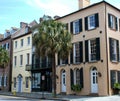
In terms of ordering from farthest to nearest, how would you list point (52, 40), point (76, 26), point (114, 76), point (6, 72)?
point (6, 72), point (76, 26), point (114, 76), point (52, 40)

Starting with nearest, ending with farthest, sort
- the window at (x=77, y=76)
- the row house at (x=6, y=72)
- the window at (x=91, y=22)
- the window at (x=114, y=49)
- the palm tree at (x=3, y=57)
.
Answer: the window at (x=114, y=49) → the window at (x=91, y=22) → the window at (x=77, y=76) → the palm tree at (x=3, y=57) → the row house at (x=6, y=72)

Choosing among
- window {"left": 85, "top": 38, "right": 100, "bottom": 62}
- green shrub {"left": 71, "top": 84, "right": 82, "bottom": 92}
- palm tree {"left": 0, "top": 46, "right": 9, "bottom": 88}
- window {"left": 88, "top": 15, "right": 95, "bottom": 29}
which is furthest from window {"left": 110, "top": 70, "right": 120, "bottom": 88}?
palm tree {"left": 0, "top": 46, "right": 9, "bottom": 88}

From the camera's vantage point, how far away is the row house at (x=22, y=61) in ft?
140

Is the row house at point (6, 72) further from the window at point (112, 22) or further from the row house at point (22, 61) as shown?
the window at point (112, 22)

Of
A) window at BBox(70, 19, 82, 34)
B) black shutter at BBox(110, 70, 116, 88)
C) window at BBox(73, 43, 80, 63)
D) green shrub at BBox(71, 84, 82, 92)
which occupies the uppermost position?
window at BBox(70, 19, 82, 34)

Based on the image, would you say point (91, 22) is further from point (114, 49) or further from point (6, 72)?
point (6, 72)

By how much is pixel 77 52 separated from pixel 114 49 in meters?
4.75

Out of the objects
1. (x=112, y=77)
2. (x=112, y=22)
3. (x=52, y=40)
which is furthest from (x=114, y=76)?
(x=52, y=40)

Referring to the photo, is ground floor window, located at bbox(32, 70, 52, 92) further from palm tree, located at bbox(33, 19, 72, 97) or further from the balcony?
palm tree, located at bbox(33, 19, 72, 97)

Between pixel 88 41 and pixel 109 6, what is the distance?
4.84m

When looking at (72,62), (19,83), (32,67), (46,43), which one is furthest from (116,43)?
A: (19,83)

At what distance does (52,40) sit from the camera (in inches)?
1127

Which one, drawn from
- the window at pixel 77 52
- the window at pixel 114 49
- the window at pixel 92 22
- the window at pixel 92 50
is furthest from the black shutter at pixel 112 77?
the window at pixel 92 22

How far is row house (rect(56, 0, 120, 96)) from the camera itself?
96.1ft
